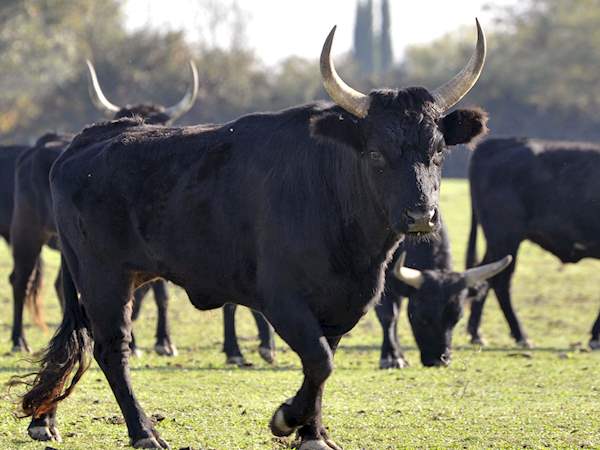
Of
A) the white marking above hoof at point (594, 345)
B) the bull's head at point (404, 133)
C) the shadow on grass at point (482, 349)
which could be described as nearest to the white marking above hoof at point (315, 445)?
the bull's head at point (404, 133)

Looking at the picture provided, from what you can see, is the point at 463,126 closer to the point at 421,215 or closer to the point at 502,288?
the point at 421,215

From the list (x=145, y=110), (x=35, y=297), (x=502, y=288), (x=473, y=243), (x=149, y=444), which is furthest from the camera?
(x=473, y=243)

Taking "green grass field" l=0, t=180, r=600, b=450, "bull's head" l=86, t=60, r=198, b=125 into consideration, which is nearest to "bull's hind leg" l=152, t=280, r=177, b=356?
"green grass field" l=0, t=180, r=600, b=450

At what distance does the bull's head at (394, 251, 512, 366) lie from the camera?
477 inches

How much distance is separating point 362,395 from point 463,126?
3.44 meters

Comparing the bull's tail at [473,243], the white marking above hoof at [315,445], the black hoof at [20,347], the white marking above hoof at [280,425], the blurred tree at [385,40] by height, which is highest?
the blurred tree at [385,40]

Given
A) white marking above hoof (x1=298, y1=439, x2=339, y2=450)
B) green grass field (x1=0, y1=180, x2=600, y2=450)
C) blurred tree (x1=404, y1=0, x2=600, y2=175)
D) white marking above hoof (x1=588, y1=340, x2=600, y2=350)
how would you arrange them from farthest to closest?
blurred tree (x1=404, y1=0, x2=600, y2=175) → white marking above hoof (x1=588, y1=340, x2=600, y2=350) → green grass field (x1=0, y1=180, x2=600, y2=450) → white marking above hoof (x1=298, y1=439, x2=339, y2=450)

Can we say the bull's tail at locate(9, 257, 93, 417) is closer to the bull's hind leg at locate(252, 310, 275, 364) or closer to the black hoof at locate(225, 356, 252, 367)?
the black hoof at locate(225, 356, 252, 367)

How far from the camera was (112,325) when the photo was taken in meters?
7.88

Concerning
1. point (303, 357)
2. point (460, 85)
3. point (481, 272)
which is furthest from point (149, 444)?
point (481, 272)

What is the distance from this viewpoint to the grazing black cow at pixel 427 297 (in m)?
12.2

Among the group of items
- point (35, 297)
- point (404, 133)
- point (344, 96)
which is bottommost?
point (35, 297)

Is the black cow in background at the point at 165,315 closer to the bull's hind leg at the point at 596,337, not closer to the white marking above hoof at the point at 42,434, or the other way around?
the white marking above hoof at the point at 42,434

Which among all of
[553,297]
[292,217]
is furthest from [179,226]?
[553,297]
